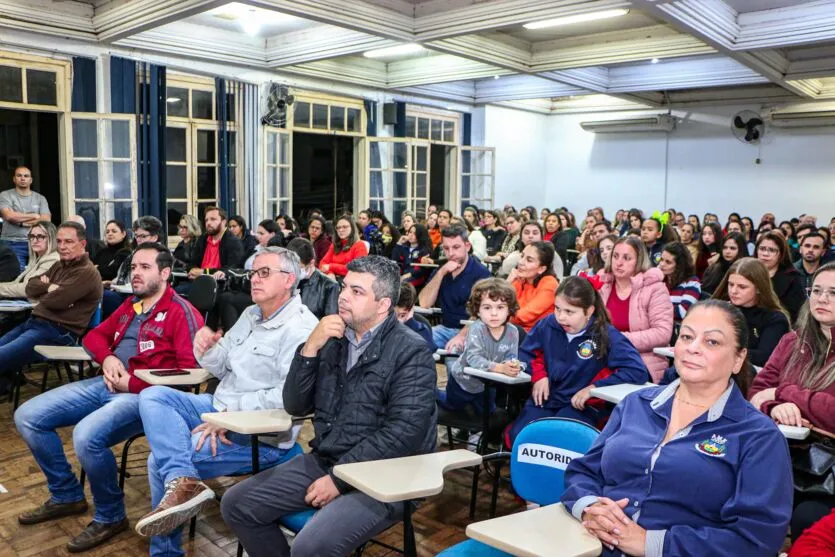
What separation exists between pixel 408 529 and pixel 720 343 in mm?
965

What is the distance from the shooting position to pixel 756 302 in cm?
343

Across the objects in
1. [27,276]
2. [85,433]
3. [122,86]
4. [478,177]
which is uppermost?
[122,86]

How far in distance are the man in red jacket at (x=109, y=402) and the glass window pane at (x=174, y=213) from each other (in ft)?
18.4

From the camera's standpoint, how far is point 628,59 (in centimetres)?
850

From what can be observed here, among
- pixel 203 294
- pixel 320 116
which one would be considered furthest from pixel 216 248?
pixel 320 116

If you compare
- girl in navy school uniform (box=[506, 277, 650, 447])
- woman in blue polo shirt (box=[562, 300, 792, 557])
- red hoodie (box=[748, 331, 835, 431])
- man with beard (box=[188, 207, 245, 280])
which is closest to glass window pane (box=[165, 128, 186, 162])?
man with beard (box=[188, 207, 245, 280])

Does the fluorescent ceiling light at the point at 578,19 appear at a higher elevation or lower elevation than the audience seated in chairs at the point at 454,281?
higher

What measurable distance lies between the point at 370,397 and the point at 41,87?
22.1 feet

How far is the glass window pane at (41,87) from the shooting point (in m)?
7.20

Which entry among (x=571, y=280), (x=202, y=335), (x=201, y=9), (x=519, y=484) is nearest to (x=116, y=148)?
(x=201, y=9)

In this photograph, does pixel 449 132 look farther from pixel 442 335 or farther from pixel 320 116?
pixel 442 335

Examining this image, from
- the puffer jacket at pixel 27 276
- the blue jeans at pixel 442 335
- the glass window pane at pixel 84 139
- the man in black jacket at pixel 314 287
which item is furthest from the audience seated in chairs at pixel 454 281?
the glass window pane at pixel 84 139

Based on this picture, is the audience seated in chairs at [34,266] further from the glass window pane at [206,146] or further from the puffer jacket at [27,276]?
the glass window pane at [206,146]

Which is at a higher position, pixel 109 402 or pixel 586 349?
pixel 586 349
